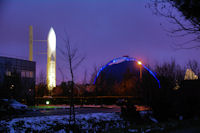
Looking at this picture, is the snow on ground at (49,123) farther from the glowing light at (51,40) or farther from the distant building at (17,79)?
the glowing light at (51,40)

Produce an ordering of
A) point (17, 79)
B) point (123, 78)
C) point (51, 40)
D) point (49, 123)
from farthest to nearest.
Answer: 1. point (51, 40)
2. point (123, 78)
3. point (17, 79)
4. point (49, 123)

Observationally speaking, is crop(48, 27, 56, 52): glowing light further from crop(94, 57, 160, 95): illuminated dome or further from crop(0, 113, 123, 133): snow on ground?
crop(0, 113, 123, 133): snow on ground

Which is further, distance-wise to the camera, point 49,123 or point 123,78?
point 123,78

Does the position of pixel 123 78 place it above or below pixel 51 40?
below

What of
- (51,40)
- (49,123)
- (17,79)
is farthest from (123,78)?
(49,123)

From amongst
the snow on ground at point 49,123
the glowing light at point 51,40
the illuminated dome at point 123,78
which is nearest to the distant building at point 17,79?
the illuminated dome at point 123,78

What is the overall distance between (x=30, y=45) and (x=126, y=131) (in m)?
74.5

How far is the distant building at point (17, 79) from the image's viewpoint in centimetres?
3881

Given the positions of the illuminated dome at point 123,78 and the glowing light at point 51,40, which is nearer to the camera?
the illuminated dome at point 123,78

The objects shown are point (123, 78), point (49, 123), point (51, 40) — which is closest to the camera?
point (49, 123)

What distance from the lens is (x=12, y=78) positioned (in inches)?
1615

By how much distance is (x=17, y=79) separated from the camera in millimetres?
41969

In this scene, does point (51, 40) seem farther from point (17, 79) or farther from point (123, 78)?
point (17, 79)

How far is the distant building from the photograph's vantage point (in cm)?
3881
